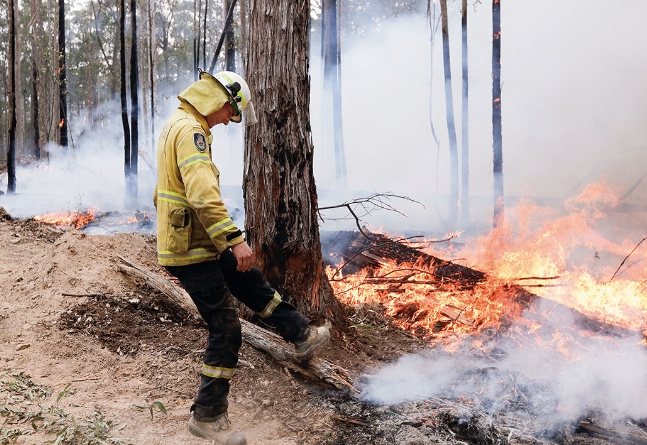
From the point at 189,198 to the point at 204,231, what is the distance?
316mm

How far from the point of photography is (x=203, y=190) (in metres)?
2.83

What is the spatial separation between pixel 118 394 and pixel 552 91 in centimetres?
2019

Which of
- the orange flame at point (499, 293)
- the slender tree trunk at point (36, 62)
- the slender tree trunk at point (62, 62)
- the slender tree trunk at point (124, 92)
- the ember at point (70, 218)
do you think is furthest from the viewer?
the slender tree trunk at point (36, 62)

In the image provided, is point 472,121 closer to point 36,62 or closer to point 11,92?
point 11,92

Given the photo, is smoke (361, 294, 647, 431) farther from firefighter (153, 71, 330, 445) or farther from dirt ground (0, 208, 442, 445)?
firefighter (153, 71, 330, 445)

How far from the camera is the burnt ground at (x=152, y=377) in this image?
326 cm

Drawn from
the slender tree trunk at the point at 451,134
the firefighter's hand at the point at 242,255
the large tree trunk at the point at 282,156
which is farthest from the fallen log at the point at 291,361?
the slender tree trunk at the point at 451,134

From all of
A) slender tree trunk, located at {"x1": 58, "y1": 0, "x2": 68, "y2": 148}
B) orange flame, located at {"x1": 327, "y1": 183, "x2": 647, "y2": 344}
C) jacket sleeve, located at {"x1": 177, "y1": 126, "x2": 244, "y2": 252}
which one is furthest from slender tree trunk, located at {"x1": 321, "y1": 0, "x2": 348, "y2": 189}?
jacket sleeve, located at {"x1": 177, "y1": 126, "x2": 244, "y2": 252}

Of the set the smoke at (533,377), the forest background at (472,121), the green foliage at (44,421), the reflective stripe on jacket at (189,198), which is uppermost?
the forest background at (472,121)

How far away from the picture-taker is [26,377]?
12.3 feet

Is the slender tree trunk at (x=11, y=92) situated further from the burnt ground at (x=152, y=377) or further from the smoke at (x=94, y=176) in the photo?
the burnt ground at (x=152, y=377)

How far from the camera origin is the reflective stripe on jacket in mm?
2852

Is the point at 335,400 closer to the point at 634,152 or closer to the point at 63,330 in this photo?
the point at 63,330

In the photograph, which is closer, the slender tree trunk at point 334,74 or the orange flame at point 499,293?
the orange flame at point 499,293
